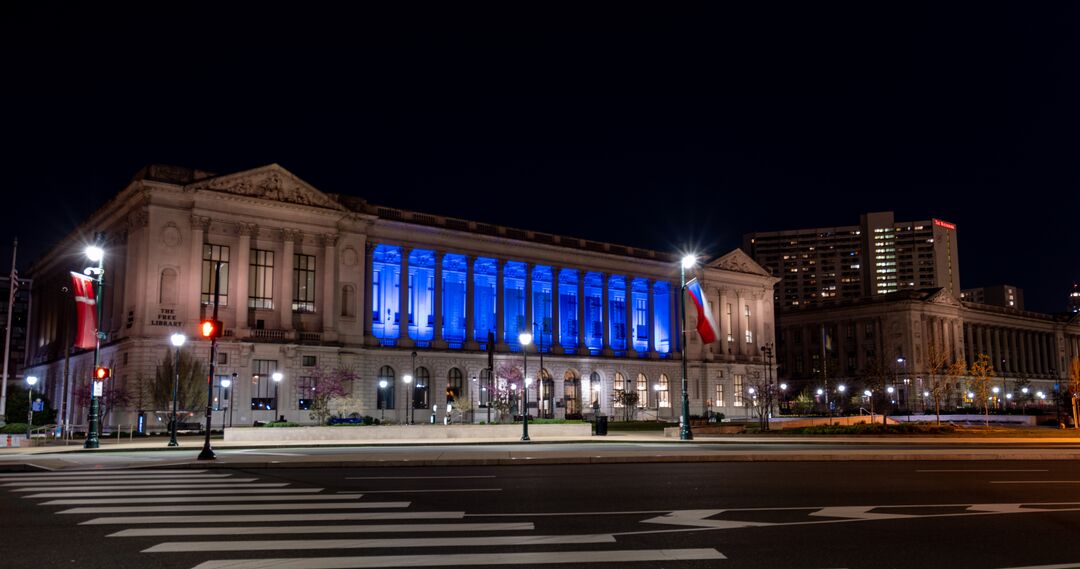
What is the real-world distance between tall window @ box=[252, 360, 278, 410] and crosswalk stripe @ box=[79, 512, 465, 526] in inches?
2481

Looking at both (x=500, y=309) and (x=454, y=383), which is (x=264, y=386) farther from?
(x=500, y=309)

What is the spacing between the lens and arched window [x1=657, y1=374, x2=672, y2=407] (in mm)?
109000

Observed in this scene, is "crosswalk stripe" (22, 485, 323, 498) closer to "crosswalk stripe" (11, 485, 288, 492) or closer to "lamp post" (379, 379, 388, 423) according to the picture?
"crosswalk stripe" (11, 485, 288, 492)

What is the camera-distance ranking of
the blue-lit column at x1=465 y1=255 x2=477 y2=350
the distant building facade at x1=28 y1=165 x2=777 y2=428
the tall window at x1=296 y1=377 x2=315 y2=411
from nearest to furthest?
1. the distant building facade at x1=28 y1=165 x2=777 y2=428
2. the tall window at x1=296 y1=377 x2=315 y2=411
3. the blue-lit column at x1=465 y1=255 x2=477 y2=350

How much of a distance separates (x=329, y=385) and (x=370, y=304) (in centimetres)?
2014

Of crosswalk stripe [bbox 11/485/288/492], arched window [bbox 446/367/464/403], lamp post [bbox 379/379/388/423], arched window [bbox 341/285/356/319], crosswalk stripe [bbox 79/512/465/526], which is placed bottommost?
crosswalk stripe [bbox 79/512/465/526]

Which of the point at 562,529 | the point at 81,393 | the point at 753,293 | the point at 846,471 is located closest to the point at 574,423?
the point at 846,471

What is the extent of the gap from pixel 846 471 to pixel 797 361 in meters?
145

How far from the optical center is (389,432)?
47188 mm

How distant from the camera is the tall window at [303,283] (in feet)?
264

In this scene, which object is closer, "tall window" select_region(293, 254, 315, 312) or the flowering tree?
the flowering tree

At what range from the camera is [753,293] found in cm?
12438

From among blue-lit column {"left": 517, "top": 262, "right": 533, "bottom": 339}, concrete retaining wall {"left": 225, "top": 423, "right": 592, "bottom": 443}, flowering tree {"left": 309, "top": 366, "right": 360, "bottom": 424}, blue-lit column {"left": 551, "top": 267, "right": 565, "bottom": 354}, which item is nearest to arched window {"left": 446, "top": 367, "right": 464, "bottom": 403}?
blue-lit column {"left": 517, "top": 262, "right": 533, "bottom": 339}

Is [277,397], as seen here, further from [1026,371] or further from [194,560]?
[1026,371]
